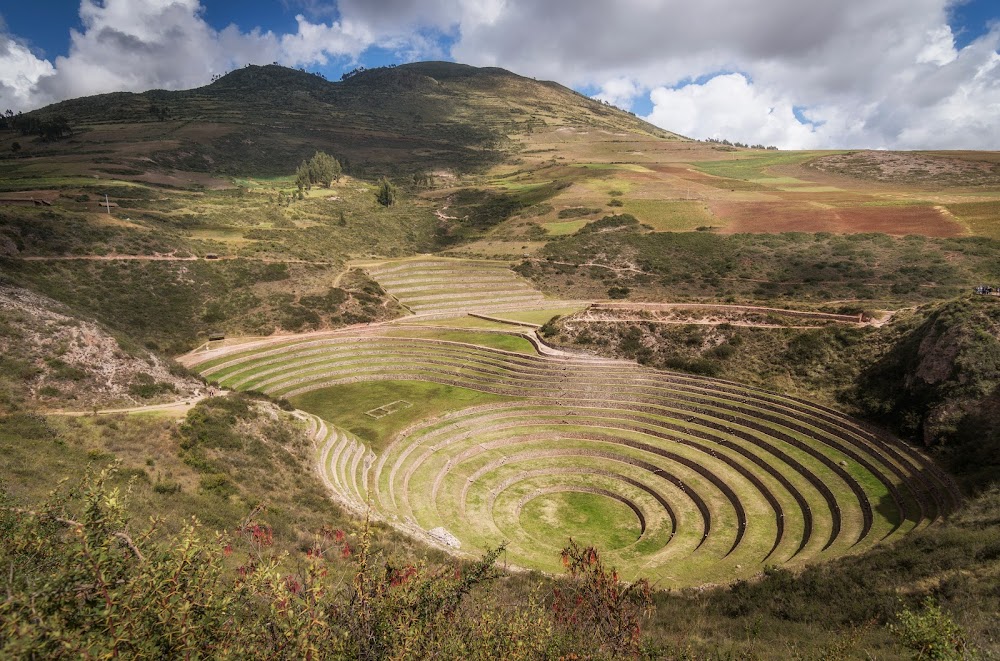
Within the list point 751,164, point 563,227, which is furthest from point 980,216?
point 751,164

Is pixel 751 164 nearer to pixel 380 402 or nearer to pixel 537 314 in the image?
pixel 537 314

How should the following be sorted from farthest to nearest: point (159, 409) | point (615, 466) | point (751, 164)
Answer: point (751, 164), point (615, 466), point (159, 409)

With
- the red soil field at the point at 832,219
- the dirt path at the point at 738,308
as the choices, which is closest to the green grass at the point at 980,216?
the red soil field at the point at 832,219

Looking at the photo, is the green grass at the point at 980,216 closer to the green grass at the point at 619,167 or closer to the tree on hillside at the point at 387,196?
the green grass at the point at 619,167

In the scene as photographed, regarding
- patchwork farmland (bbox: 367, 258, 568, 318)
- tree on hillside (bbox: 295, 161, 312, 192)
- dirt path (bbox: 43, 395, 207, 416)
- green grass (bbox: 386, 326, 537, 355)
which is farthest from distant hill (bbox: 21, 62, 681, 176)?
dirt path (bbox: 43, 395, 207, 416)

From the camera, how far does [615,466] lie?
25.6 metres

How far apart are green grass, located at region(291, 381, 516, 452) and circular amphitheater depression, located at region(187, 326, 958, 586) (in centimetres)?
21

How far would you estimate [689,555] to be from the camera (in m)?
19.0

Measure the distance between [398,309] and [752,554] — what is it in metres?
36.6

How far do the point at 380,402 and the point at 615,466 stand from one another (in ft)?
50.5

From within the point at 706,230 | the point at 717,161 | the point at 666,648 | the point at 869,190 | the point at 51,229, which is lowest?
the point at 666,648

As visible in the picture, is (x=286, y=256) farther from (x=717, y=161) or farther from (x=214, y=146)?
(x=717, y=161)

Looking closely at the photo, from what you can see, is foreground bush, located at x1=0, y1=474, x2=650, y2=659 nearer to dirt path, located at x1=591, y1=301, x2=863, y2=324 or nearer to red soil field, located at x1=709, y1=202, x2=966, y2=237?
dirt path, located at x1=591, y1=301, x2=863, y2=324

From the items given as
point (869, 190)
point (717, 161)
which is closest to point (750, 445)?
point (869, 190)
